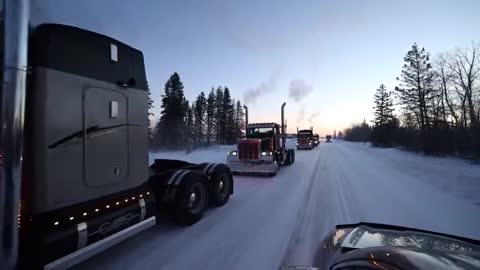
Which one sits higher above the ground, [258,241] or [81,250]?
[81,250]

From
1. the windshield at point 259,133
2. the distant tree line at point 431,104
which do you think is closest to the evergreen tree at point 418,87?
the distant tree line at point 431,104

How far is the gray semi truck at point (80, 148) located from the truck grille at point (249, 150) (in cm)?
884

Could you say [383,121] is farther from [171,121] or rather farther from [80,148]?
[80,148]

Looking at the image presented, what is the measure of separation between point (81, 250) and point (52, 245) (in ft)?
1.26

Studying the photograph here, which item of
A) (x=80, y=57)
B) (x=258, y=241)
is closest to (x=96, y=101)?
(x=80, y=57)

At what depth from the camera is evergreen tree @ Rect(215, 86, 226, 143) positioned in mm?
64250

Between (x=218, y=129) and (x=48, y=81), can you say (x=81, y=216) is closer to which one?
(x=48, y=81)

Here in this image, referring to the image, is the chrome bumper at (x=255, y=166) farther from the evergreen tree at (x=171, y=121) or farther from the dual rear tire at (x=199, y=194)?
the evergreen tree at (x=171, y=121)

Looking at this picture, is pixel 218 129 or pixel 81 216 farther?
pixel 218 129

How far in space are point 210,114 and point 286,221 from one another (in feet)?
201

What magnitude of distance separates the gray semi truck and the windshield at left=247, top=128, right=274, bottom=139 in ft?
34.7

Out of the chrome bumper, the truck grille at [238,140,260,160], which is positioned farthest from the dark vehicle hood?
the truck grille at [238,140,260,160]

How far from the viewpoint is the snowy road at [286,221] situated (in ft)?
13.8

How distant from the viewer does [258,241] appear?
484 cm
